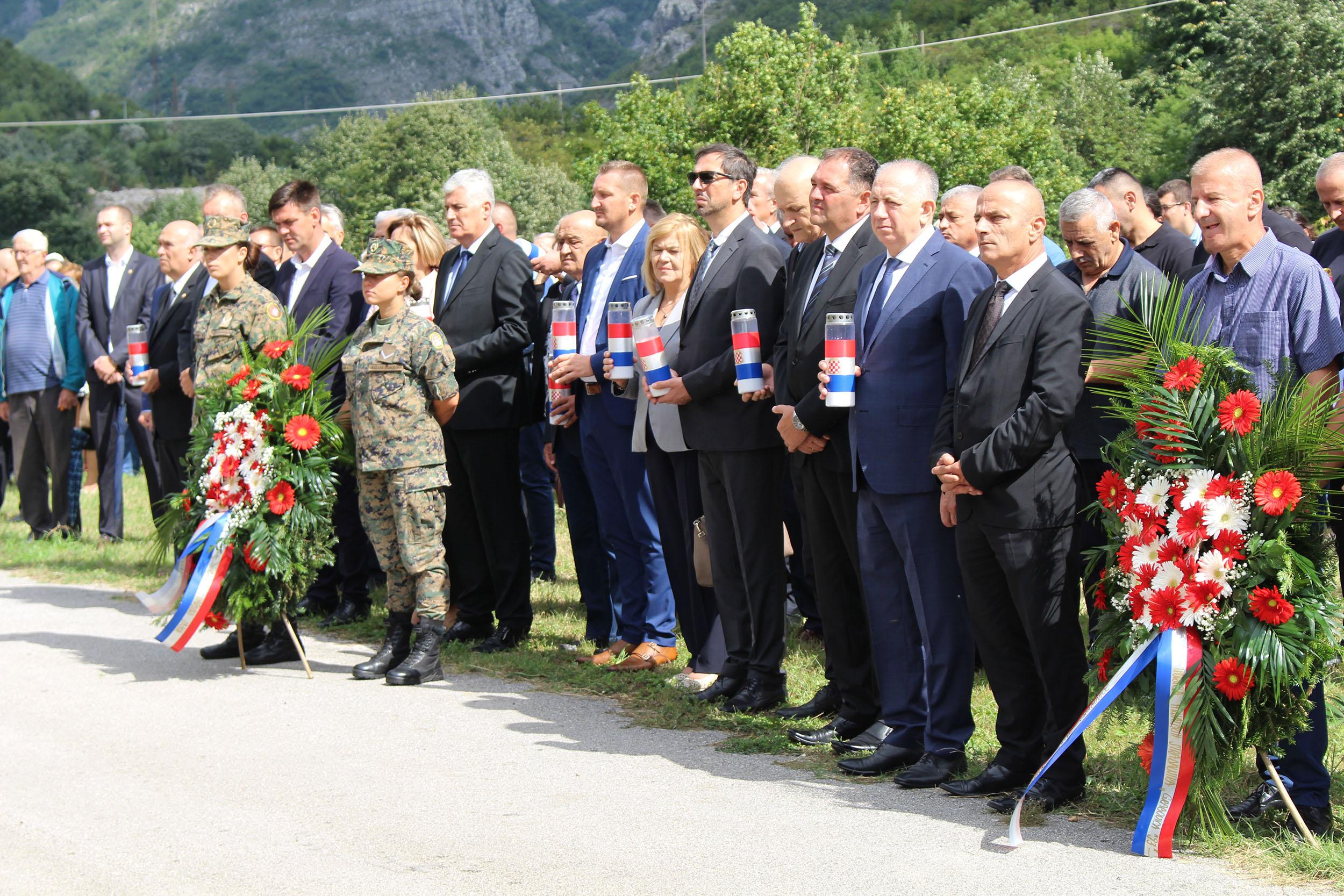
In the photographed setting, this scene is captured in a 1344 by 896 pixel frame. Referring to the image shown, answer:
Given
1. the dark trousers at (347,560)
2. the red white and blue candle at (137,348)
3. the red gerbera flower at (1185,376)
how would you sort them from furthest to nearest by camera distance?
1. the red white and blue candle at (137,348)
2. the dark trousers at (347,560)
3. the red gerbera flower at (1185,376)

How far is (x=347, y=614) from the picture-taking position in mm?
8852

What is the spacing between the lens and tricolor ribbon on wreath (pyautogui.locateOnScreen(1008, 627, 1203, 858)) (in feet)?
14.3

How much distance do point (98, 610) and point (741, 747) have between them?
5.54m

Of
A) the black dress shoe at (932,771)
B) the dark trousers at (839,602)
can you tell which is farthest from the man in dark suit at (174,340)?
the black dress shoe at (932,771)

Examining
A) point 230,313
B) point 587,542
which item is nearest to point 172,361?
point 230,313

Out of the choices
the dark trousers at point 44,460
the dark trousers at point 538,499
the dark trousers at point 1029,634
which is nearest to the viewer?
the dark trousers at point 1029,634

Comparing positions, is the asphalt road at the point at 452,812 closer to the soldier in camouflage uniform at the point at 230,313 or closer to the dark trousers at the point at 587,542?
the dark trousers at the point at 587,542

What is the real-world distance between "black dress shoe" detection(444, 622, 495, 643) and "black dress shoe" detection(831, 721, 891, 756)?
3002mm

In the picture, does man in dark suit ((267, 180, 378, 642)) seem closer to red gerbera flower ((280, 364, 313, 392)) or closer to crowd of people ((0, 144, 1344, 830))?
crowd of people ((0, 144, 1344, 830))

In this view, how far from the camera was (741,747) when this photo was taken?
5.81 metres

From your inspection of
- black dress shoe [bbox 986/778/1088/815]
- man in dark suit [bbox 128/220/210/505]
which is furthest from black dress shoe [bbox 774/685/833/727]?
man in dark suit [bbox 128/220/210/505]

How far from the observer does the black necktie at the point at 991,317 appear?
4.98 meters

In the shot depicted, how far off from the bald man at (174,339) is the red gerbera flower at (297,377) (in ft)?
7.46

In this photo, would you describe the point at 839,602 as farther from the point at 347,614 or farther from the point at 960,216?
the point at 347,614
